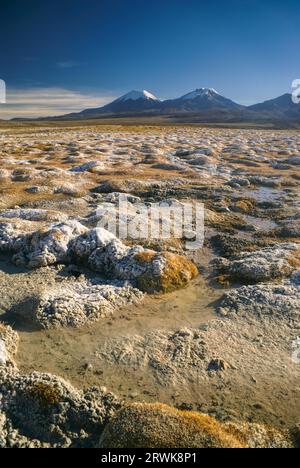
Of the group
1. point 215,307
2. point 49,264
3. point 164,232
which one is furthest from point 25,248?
point 215,307

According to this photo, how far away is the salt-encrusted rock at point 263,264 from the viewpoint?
59.5ft

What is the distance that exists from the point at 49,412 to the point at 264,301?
30.7ft

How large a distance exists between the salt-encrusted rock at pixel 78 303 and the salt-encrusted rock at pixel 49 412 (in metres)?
3.48

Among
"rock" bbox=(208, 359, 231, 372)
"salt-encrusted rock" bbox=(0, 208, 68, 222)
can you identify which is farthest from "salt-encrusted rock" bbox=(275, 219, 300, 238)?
"rock" bbox=(208, 359, 231, 372)

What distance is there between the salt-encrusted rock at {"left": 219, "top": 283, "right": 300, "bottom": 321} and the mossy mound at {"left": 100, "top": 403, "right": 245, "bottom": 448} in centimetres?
631

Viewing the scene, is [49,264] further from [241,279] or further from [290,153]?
[290,153]

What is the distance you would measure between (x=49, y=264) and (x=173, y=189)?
68.1 feet

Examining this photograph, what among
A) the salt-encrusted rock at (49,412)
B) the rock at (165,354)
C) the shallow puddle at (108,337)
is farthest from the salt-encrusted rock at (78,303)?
the salt-encrusted rock at (49,412)

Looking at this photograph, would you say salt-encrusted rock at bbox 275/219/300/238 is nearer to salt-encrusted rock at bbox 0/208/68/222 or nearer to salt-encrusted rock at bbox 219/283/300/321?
salt-encrusted rock at bbox 219/283/300/321

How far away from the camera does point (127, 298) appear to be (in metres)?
15.8

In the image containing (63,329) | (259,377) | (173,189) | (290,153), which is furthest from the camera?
(290,153)

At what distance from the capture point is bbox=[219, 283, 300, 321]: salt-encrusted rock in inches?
588

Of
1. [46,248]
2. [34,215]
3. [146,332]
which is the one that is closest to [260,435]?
[146,332]

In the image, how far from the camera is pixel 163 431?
856 cm
